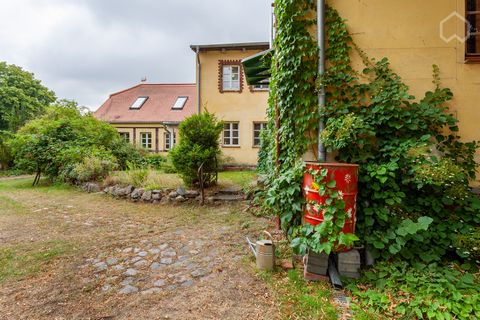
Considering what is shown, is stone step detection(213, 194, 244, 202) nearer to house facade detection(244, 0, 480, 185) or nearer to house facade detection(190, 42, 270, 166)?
house facade detection(244, 0, 480, 185)

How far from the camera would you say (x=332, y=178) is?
2248 mm

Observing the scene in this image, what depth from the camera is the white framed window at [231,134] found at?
12.5 meters

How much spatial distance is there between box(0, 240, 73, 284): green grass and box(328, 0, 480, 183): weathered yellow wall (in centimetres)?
463

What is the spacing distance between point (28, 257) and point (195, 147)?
3617 mm

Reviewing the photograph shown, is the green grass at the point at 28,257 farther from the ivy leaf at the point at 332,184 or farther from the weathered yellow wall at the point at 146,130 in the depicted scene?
the weathered yellow wall at the point at 146,130

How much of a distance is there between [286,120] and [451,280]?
229 centimetres

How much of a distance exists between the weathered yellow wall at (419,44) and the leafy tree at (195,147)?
154 inches

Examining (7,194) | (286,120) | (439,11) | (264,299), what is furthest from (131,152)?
(439,11)

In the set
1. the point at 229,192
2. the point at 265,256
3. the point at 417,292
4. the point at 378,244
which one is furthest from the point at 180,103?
the point at 417,292

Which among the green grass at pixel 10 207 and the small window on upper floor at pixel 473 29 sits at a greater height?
the small window on upper floor at pixel 473 29

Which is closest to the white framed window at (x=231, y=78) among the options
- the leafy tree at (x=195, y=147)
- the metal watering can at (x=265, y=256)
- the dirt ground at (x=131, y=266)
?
the leafy tree at (x=195, y=147)

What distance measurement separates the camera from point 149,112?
17578 mm

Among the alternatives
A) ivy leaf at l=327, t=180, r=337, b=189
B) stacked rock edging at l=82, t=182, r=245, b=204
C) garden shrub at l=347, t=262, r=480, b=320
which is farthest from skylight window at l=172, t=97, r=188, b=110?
garden shrub at l=347, t=262, r=480, b=320

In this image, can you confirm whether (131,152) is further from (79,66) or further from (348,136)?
(79,66)
